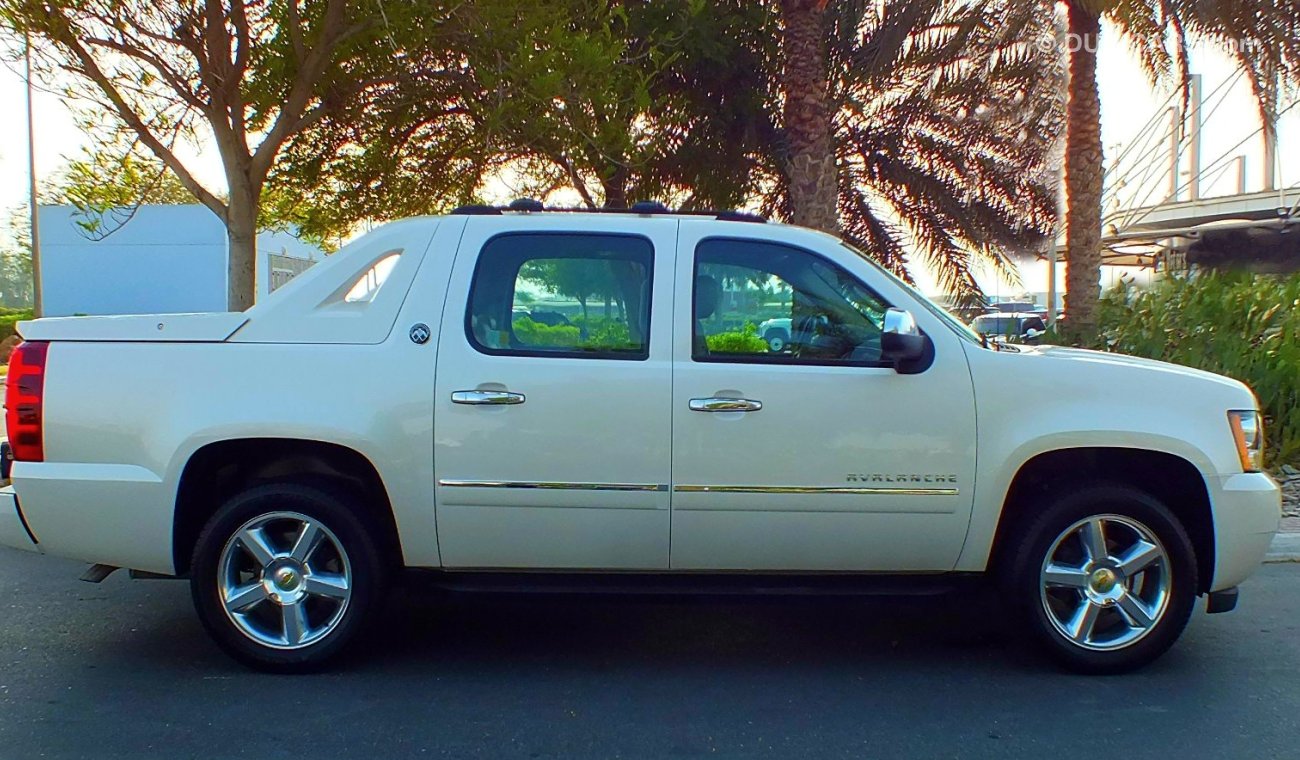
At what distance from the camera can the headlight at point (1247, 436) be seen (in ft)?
15.0

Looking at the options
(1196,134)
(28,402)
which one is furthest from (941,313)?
(1196,134)

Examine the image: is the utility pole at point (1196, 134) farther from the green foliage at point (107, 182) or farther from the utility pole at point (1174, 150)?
the green foliage at point (107, 182)

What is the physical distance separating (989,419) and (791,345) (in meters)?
0.85

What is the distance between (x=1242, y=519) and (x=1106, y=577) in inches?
23.0

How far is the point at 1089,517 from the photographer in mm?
4570

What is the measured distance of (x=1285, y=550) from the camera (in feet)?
22.1

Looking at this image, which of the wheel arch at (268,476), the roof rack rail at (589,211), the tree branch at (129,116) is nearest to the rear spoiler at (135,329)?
the wheel arch at (268,476)

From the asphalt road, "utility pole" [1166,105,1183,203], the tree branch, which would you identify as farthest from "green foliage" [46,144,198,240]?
"utility pole" [1166,105,1183,203]

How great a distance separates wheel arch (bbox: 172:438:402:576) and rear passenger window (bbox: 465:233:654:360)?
75 centimetres

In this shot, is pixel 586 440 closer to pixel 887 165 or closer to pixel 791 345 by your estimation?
pixel 791 345

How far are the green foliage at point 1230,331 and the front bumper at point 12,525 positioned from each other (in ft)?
28.7

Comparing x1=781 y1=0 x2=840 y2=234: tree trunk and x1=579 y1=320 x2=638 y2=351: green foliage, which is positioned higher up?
x1=781 y1=0 x2=840 y2=234: tree trunk

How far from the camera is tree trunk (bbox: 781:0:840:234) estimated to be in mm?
11305

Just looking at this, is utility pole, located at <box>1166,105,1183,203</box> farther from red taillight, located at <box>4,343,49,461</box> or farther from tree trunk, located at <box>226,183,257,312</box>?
red taillight, located at <box>4,343,49,461</box>
